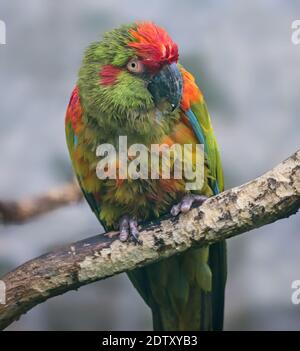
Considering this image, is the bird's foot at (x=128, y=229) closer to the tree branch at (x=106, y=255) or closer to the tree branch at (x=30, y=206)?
the tree branch at (x=106, y=255)

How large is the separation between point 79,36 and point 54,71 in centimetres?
22

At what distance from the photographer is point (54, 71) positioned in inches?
139

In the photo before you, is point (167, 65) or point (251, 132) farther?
point (251, 132)

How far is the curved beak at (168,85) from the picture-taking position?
7.93 feet

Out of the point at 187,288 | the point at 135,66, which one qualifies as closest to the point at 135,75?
the point at 135,66

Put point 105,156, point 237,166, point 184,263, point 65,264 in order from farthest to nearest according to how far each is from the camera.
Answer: point 237,166 → point 184,263 → point 105,156 → point 65,264

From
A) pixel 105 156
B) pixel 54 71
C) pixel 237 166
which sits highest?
pixel 54 71

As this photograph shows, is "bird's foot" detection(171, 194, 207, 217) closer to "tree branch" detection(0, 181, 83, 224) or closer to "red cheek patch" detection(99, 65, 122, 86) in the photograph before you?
"red cheek patch" detection(99, 65, 122, 86)

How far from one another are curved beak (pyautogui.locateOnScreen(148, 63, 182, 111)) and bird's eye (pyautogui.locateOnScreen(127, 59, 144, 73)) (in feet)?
0.19

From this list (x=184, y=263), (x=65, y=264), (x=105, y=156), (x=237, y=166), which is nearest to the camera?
(x=65, y=264)

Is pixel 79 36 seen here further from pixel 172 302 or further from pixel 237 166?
pixel 172 302

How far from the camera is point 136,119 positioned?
8.07 feet
